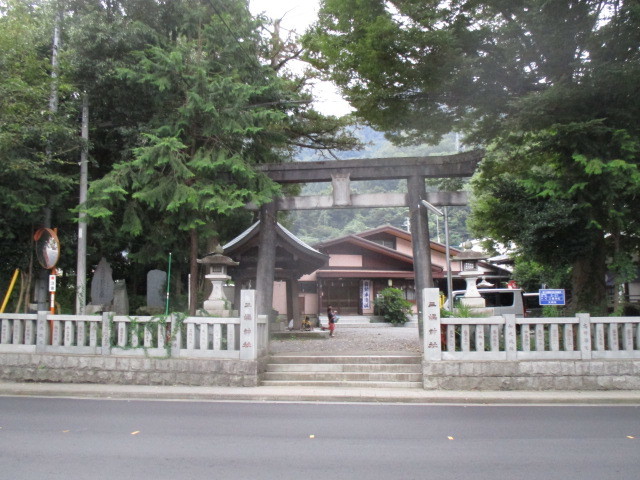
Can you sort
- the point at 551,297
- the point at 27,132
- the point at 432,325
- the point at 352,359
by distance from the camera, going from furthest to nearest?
the point at 551,297
the point at 27,132
the point at 352,359
the point at 432,325

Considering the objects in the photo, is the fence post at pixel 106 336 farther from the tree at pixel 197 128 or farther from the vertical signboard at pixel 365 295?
the vertical signboard at pixel 365 295

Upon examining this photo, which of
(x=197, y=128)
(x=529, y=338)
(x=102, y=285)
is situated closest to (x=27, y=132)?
(x=197, y=128)

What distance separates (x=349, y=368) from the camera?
1164 cm

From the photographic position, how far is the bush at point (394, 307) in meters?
29.8

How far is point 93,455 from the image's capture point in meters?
6.17

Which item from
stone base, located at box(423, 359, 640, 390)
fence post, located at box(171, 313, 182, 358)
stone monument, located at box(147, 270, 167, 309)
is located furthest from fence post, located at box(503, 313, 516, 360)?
stone monument, located at box(147, 270, 167, 309)

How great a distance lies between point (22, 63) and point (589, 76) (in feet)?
44.7

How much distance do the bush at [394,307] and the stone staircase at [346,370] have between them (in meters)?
17.6

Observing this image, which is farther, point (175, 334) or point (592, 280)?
point (592, 280)

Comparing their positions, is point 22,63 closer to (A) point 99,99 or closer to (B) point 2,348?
(A) point 99,99

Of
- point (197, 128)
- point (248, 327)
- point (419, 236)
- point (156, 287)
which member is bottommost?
point (248, 327)

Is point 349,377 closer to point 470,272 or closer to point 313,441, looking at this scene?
point 470,272

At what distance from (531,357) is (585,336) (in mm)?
1173

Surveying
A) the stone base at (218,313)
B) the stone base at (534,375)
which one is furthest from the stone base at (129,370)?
the stone base at (534,375)
